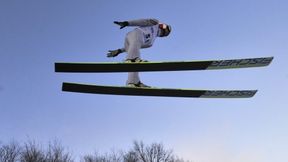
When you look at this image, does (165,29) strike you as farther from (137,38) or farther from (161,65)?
(161,65)

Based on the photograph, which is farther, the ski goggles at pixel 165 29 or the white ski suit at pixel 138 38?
the ski goggles at pixel 165 29

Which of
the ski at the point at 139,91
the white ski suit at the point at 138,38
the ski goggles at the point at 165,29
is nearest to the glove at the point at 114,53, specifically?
the white ski suit at the point at 138,38

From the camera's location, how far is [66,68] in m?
9.54

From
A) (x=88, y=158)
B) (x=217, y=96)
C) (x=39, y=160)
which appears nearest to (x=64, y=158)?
(x=39, y=160)

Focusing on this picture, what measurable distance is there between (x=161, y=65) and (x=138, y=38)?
1.17 m

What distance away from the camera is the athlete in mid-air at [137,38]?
35.1 ft

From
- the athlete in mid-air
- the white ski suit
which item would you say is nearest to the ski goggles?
the athlete in mid-air

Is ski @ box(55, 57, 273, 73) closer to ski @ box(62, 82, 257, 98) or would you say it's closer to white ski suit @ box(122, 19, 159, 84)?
white ski suit @ box(122, 19, 159, 84)

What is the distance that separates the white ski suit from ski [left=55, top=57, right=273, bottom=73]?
1.69 feet

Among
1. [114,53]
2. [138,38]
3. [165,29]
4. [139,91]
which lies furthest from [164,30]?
[139,91]

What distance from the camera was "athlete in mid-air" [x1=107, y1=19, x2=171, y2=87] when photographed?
35.1 ft

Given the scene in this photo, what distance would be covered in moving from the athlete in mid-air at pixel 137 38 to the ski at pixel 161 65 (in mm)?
341

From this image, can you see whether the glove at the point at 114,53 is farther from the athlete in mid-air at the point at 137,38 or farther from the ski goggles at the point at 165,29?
the ski goggles at the point at 165,29

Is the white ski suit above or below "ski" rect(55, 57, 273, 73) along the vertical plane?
above
